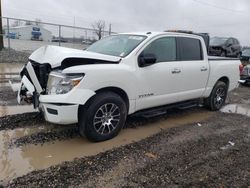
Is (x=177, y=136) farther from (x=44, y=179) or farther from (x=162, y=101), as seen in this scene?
(x=44, y=179)

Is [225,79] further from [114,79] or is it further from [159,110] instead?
[114,79]

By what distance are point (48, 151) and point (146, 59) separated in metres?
2.27

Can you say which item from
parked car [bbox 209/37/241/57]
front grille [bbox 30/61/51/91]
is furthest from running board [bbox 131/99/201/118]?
parked car [bbox 209/37/241/57]

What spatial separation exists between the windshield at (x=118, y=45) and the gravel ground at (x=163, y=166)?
1.68 m

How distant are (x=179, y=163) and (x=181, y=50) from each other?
2728 millimetres

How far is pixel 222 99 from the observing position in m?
7.32

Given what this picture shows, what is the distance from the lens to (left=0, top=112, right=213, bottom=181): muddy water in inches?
143

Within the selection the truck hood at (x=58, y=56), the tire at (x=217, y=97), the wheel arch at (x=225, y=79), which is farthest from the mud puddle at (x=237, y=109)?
the truck hood at (x=58, y=56)

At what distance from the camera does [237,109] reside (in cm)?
767

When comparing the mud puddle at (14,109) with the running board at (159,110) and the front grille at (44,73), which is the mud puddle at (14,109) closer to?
the front grille at (44,73)

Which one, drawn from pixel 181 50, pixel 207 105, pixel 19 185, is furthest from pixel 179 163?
pixel 207 105

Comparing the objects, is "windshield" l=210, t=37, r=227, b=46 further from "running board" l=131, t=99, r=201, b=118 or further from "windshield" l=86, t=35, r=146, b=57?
"windshield" l=86, t=35, r=146, b=57

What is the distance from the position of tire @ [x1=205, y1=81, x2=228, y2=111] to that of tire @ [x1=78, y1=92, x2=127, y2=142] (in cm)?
310

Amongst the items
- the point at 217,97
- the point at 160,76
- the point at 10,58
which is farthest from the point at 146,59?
the point at 10,58
